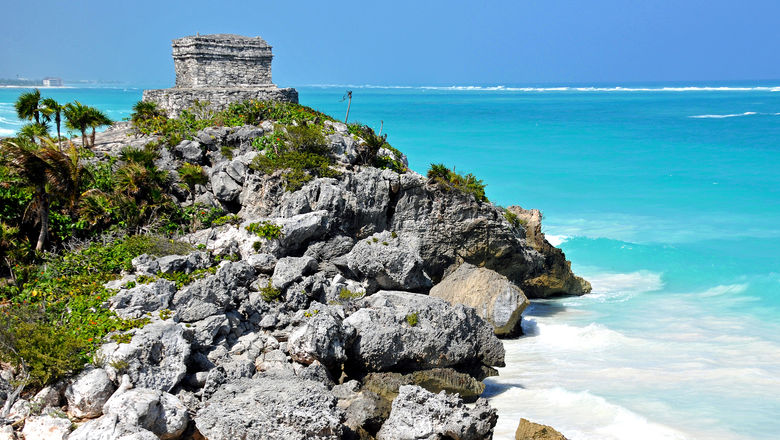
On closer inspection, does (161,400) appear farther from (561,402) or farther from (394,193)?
(394,193)

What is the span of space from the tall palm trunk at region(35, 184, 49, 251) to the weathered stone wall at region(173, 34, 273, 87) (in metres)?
11.9

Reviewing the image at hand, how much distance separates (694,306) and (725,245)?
7870mm

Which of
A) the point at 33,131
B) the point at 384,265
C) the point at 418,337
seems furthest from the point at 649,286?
the point at 33,131

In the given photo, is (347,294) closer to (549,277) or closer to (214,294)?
(214,294)

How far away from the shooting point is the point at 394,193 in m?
14.9

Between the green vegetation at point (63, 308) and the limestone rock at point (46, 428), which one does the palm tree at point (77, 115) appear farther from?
the limestone rock at point (46, 428)

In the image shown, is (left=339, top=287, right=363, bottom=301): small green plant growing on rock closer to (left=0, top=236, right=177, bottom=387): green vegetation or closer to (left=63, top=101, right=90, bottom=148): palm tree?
(left=0, top=236, right=177, bottom=387): green vegetation

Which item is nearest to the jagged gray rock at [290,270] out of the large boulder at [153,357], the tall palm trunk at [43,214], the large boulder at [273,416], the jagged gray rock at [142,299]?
the jagged gray rock at [142,299]

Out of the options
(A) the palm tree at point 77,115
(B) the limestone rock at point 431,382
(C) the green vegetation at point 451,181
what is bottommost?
(B) the limestone rock at point 431,382

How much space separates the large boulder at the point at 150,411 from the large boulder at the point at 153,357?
369mm

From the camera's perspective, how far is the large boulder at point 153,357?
8.95m

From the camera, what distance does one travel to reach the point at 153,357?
9.23 meters

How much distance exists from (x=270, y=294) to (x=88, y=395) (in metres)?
3.62

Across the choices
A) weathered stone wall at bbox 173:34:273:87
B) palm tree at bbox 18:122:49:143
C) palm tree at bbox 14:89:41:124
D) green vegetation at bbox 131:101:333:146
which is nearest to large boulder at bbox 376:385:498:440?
palm tree at bbox 18:122:49:143
